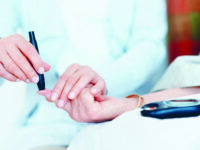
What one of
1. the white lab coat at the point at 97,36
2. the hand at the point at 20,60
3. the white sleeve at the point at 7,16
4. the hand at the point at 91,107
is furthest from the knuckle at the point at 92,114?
the white sleeve at the point at 7,16

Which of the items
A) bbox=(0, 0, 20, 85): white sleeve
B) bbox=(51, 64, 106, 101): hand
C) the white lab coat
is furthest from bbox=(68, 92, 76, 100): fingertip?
A: bbox=(0, 0, 20, 85): white sleeve

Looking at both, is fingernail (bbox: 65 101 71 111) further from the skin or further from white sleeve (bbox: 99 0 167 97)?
white sleeve (bbox: 99 0 167 97)

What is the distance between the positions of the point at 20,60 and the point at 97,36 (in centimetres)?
44

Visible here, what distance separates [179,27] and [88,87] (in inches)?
21.3

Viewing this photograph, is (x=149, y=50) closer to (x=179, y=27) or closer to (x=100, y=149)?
(x=179, y=27)

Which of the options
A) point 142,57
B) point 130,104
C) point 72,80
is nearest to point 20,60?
point 72,80

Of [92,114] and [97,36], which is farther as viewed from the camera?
[97,36]

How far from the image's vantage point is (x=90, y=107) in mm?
735

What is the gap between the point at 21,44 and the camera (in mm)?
729

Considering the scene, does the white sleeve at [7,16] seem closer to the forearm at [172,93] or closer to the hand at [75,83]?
the hand at [75,83]

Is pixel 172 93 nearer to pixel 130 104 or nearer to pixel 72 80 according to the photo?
pixel 130 104

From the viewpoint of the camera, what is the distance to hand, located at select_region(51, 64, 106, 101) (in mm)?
756

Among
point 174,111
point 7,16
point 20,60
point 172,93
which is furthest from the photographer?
point 7,16

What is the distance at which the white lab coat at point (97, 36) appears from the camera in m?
1.07
